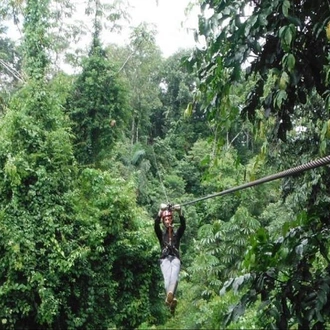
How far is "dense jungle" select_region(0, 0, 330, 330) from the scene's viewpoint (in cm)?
135

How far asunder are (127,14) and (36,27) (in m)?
2.69

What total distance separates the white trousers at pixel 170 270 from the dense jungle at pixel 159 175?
1.71 feet

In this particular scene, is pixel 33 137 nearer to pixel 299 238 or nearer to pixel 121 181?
pixel 121 181

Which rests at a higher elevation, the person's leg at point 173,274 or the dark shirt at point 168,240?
the dark shirt at point 168,240

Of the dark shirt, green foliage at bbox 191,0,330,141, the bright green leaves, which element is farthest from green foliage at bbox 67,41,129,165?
the bright green leaves

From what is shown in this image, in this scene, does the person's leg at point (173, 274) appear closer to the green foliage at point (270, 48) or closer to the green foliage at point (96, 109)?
the green foliage at point (270, 48)

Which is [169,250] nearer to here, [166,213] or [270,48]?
[166,213]

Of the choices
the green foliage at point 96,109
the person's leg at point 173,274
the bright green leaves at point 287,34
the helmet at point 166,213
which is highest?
the green foliage at point 96,109

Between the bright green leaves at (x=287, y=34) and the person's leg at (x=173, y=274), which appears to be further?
the person's leg at (x=173, y=274)

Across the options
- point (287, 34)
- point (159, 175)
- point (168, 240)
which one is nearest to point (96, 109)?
point (159, 175)

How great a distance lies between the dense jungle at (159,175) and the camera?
4.42 ft

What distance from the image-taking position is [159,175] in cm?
1439

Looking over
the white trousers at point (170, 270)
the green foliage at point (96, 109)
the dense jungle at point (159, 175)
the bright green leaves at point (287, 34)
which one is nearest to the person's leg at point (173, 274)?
the white trousers at point (170, 270)

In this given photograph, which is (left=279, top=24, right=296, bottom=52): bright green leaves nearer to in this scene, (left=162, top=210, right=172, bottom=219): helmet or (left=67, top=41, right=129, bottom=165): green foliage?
(left=162, top=210, right=172, bottom=219): helmet
